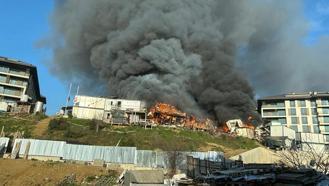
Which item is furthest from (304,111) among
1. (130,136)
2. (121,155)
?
(121,155)

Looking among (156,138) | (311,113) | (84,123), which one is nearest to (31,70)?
(84,123)

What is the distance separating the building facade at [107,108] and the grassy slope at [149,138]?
16.2 feet

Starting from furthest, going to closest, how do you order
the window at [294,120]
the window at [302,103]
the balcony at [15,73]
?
the window at [302,103] → the window at [294,120] → the balcony at [15,73]

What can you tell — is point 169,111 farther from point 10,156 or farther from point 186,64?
point 10,156

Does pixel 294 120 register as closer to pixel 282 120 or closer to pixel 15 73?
pixel 282 120

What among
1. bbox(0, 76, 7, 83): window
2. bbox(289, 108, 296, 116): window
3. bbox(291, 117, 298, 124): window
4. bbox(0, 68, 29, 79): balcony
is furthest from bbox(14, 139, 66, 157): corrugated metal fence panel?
bbox(289, 108, 296, 116): window

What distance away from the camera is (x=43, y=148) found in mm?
34656

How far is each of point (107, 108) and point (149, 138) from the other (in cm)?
1687

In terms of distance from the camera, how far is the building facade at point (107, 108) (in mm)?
57562

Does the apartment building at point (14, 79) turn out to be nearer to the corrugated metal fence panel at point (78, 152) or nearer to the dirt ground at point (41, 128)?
the dirt ground at point (41, 128)

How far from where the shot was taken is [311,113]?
272ft

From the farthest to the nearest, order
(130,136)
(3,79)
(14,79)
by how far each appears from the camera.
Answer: (14,79), (3,79), (130,136)

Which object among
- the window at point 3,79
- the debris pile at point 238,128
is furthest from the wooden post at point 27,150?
the window at point 3,79

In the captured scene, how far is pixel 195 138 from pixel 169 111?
11.1 metres
